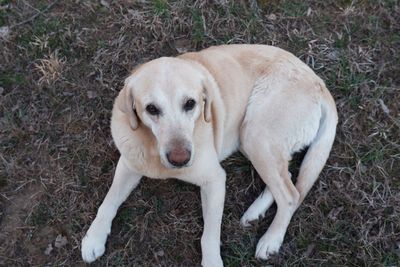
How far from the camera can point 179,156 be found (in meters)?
2.88

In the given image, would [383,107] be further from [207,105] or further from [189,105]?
[189,105]

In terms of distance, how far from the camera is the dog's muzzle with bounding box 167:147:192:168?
287 cm

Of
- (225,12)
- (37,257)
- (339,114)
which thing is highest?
(225,12)

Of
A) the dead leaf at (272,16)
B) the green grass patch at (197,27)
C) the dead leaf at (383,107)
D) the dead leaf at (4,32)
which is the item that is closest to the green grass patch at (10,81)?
the dead leaf at (4,32)

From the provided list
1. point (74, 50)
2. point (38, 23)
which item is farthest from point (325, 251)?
point (38, 23)

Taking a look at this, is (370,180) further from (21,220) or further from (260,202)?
(21,220)

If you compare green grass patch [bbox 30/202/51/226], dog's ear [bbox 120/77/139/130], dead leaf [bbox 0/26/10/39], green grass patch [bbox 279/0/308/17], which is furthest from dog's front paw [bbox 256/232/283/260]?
dead leaf [bbox 0/26/10/39]

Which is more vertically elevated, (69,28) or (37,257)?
(69,28)

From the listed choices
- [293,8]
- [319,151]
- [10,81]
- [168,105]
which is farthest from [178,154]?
[293,8]

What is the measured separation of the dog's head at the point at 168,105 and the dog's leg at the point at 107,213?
0.69m

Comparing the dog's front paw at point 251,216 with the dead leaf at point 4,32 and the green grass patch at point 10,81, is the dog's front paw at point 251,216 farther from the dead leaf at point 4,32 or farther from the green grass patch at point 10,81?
the dead leaf at point 4,32

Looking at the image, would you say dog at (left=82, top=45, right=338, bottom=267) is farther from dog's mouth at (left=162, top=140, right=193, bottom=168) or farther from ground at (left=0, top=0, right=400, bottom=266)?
dog's mouth at (left=162, top=140, right=193, bottom=168)

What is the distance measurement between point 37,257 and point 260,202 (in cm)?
172

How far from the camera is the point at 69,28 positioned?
14.7 ft
